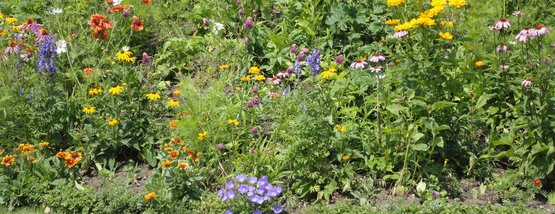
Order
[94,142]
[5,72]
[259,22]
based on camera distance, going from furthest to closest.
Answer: [259,22], [5,72], [94,142]

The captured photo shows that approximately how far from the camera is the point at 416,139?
5.41 meters

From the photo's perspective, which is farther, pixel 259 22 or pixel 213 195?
pixel 259 22

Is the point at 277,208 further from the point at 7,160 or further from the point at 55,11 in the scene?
the point at 55,11

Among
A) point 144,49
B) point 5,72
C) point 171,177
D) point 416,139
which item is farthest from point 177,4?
point 416,139

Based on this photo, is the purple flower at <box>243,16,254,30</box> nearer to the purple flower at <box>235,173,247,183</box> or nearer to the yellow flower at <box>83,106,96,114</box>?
the yellow flower at <box>83,106,96,114</box>

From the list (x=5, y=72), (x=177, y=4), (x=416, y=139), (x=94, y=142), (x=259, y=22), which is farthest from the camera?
(x=177, y=4)

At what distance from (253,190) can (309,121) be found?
2.04 ft

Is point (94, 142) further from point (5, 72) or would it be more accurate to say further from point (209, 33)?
point (209, 33)

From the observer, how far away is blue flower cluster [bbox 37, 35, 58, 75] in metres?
6.32

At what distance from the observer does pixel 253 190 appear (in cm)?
530

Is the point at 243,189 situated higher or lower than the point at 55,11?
lower

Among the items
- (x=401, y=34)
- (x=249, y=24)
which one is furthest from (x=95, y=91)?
(x=401, y=34)

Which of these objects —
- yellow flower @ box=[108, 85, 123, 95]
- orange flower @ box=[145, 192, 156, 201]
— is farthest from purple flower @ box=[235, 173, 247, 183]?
yellow flower @ box=[108, 85, 123, 95]

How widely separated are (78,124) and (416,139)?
2.72m
